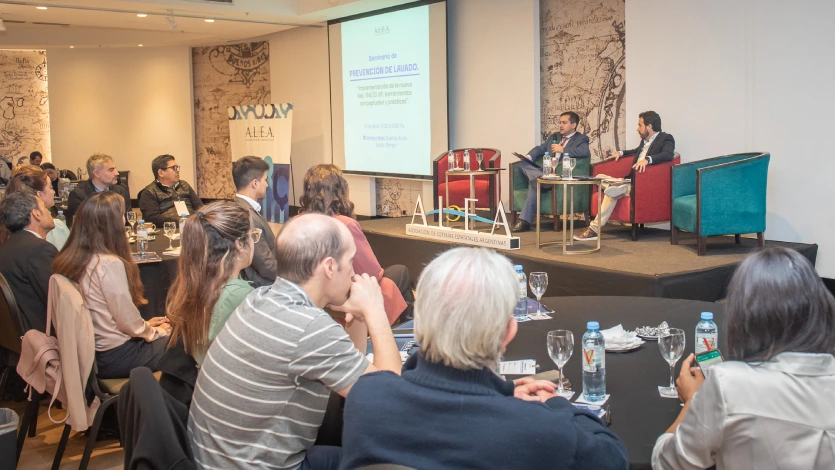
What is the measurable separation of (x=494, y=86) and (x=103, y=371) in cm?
610

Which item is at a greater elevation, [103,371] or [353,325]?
[353,325]

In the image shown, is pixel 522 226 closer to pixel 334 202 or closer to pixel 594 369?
pixel 334 202

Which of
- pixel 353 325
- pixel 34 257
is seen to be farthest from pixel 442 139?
pixel 353 325

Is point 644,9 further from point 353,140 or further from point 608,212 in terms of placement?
point 353,140

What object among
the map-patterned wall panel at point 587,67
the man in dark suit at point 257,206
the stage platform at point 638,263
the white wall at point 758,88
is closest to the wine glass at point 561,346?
the man in dark suit at point 257,206

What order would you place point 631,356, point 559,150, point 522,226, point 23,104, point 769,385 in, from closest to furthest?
point 769,385, point 631,356, point 559,150, point 522,226, point 23,104

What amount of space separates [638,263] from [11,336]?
391cm

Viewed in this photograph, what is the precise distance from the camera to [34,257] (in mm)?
3744

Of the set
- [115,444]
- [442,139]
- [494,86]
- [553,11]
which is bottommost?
[115,444]

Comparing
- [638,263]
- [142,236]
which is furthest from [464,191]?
[142,236]

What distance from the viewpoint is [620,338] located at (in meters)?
2.38

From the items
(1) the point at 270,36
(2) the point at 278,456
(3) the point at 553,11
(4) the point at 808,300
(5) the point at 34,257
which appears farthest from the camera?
(1) the point at 270,36

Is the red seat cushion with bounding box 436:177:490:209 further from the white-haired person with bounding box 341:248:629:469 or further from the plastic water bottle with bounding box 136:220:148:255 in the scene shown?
the white-haired person with bounding box 341:248:629:469

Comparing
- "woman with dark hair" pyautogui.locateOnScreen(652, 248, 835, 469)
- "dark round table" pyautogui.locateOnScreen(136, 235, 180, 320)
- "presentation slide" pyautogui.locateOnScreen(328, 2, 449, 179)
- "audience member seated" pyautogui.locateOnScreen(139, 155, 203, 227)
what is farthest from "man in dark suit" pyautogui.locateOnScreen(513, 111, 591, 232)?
"woman with dark hair" pyautogui.locateOnScreen(652, 248, 835, 469)
